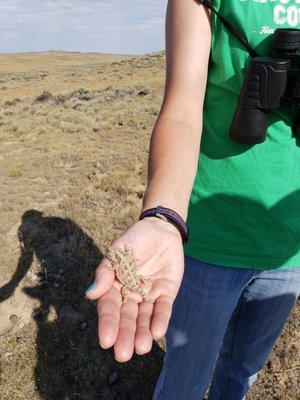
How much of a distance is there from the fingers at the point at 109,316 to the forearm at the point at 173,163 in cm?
37

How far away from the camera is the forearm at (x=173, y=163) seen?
1438 mm

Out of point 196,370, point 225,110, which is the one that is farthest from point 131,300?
point 196,370

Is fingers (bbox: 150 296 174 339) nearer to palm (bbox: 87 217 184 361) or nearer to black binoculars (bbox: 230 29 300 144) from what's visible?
palm (bbox: 87 217 184 361)

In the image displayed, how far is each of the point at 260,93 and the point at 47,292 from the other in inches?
144

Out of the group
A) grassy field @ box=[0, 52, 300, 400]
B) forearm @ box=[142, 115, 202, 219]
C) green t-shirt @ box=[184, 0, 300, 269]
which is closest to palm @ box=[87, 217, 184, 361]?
forearm @ box=[142, 115, 202, 219]

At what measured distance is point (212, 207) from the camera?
183cm

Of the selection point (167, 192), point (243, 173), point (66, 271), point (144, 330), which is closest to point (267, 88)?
point (243, 173)

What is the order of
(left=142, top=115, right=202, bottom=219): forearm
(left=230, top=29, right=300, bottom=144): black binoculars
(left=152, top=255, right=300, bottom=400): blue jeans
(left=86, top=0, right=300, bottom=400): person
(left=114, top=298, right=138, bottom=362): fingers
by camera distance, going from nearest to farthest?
(left=114, top=298, right=138, bottom=362): fingers < (left=86, top=0, right=300, bottom=400): person < (left=142, top=115, right=202, bottom=219): forearm < (left=230, top=29, right=300, bottom=144): black binoculars < (left=152, top=255, right=300, bottom=400): blue jeans

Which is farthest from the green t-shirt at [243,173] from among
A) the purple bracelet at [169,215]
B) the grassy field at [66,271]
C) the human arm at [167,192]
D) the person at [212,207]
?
the grassy field at [66,271]

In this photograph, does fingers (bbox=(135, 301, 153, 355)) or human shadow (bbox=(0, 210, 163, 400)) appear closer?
fingers (bbox=(135, 301, 153, 355))

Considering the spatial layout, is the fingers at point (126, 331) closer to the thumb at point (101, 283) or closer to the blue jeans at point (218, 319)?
the thumb at point (101, 283)

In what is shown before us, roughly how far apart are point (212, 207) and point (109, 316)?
2.89 ft

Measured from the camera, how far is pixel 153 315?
115cm

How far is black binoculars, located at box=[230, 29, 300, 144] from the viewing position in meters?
1.60
